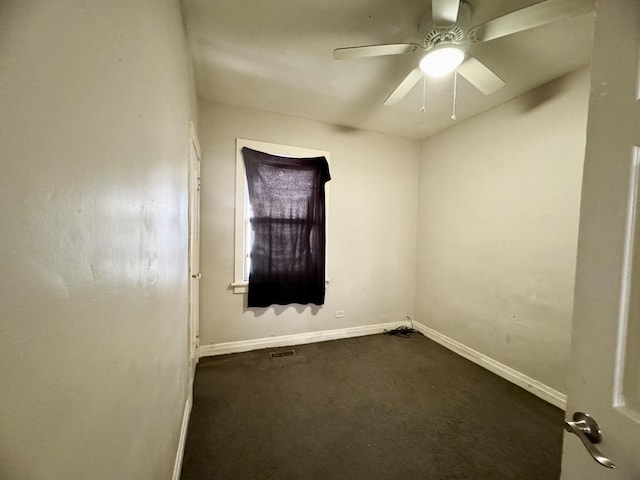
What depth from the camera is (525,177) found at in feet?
7.26

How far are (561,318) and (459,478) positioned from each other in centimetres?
148

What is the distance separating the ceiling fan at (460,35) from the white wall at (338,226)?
54.1 inches

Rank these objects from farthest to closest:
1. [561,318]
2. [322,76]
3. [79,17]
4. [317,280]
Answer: [317,280]
[322,76]
[561,318]
[79,17]

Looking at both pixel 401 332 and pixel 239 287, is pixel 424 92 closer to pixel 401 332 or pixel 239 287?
pixel 239 287

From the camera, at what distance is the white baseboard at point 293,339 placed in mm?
2611

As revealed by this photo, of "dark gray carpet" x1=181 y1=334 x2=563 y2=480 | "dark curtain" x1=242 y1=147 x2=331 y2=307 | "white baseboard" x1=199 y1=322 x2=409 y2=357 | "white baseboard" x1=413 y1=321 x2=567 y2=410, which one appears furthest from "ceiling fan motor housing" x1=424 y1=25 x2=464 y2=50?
"white baseboard" x1=199 y1=322 x2=409 y2=357

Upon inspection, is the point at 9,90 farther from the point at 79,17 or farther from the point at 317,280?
the point at 317,280

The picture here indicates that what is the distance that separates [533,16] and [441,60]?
439 mm

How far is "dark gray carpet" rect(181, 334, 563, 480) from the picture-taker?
1.42 m

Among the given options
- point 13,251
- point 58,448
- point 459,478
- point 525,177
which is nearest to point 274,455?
point 459,478

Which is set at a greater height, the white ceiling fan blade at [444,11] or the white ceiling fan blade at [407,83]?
the white ceiling fan blade at [444,11]

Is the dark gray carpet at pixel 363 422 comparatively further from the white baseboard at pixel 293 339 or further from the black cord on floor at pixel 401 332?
the black cord on floor at pixel 401 332

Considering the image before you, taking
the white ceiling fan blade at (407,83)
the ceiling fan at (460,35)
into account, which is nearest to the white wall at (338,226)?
the white ceiling fan blade at (407,83)

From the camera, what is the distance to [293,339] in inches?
114
